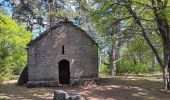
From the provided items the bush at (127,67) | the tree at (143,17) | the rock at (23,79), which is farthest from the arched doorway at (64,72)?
the bush at (127,67)

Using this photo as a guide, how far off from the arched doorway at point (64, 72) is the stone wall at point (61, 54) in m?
2.07

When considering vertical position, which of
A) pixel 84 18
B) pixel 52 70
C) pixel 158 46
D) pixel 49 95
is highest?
pixel 84 18

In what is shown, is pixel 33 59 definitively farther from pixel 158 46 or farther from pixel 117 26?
pixel 158 46

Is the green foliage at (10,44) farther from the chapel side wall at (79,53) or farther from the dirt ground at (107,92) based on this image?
the dirt ground at (107,92)

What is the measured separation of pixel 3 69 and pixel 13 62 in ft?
11.5

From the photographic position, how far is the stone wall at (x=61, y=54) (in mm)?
29938

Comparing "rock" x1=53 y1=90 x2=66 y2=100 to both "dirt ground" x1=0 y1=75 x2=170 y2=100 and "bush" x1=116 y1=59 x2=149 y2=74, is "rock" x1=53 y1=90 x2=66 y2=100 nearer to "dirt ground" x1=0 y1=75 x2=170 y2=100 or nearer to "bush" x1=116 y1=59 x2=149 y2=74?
"dirt ground" x1=0 y1=75 x2=170 y2=100

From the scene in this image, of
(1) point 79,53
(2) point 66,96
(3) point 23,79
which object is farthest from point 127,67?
(2) point 66,96

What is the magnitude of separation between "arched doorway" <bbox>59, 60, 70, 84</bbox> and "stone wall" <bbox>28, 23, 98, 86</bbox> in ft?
6.80

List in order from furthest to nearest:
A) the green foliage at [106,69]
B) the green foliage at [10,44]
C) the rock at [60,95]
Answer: the green foliage at [106,69], the green foliage at [10,44], the rock at [60,95]

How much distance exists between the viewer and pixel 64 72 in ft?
107

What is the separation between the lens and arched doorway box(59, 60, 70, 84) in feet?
106

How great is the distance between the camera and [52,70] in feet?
98.6

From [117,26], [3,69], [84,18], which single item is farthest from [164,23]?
[84,18]
